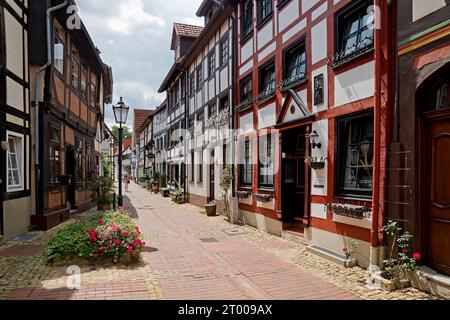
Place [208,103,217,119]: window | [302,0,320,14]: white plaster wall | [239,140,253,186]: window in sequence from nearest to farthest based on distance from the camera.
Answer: [302,0,320,14]: white plaster wall
[239,140,253,186]: window
[208,103,217,119]: window

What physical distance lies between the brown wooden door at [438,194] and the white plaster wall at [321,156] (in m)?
2.37

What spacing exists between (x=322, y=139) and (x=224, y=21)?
27.1 ft

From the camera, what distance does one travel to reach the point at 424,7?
482 cm

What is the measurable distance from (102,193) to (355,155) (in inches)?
462

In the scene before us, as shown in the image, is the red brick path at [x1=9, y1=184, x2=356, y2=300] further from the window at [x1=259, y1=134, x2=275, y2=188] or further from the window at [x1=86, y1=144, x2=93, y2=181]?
the window at [x1=86, y1=144, x2=93, y2=181]

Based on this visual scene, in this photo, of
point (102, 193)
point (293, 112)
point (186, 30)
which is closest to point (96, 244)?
point (293, 112)

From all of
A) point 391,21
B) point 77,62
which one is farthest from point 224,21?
point 391,21

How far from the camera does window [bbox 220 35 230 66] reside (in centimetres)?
1318

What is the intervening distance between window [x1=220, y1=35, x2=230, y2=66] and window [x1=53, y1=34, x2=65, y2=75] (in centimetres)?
587

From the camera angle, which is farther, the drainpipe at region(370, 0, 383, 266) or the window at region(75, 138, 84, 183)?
the window at region(75, 138, 84, 183)

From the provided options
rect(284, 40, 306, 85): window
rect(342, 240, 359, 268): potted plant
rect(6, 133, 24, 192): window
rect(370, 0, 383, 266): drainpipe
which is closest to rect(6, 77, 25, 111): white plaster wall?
rect(6, 133, 24, 192): window
